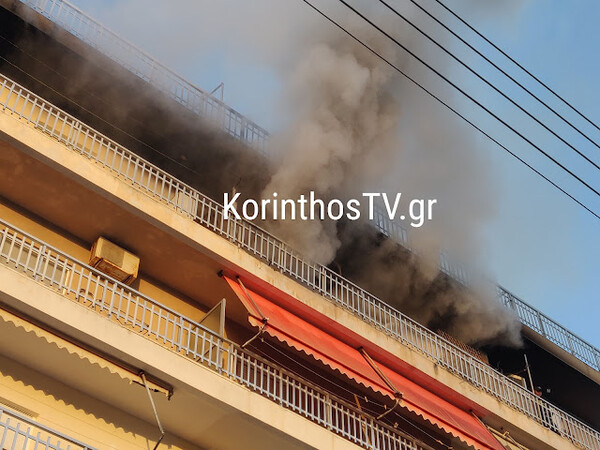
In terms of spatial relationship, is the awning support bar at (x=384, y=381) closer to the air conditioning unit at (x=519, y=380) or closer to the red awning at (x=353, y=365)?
the red awning at (x=353, y=365)

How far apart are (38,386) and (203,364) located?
9.09 feet

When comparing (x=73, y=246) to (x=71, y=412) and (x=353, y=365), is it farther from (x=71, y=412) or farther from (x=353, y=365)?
(x=353, y=365)

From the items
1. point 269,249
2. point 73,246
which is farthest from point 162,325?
point 269,249

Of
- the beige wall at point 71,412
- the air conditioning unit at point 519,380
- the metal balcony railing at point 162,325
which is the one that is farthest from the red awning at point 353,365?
the air conditioning unit at point 519,380

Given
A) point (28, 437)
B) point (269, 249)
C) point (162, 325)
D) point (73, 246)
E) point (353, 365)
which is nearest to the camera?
point (28, 437)

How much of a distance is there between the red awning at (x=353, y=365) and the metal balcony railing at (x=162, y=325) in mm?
503

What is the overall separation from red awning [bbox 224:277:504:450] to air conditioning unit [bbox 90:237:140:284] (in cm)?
166

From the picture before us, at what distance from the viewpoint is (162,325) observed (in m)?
15.8

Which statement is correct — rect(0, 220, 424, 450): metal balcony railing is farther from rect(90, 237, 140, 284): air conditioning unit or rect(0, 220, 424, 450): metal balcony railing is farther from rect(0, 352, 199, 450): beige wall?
rect(0, 352, 199, 450): beige wall

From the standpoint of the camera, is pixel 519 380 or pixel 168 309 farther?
pixel 519 380

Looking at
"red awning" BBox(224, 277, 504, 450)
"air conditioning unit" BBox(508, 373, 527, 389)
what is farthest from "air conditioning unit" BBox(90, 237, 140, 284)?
"air conditioning unit" BBox(508, 373, 527, 389)

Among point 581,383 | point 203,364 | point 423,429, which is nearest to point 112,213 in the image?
point 203,364

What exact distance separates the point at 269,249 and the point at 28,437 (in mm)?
8231

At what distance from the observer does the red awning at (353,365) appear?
15.4 m
